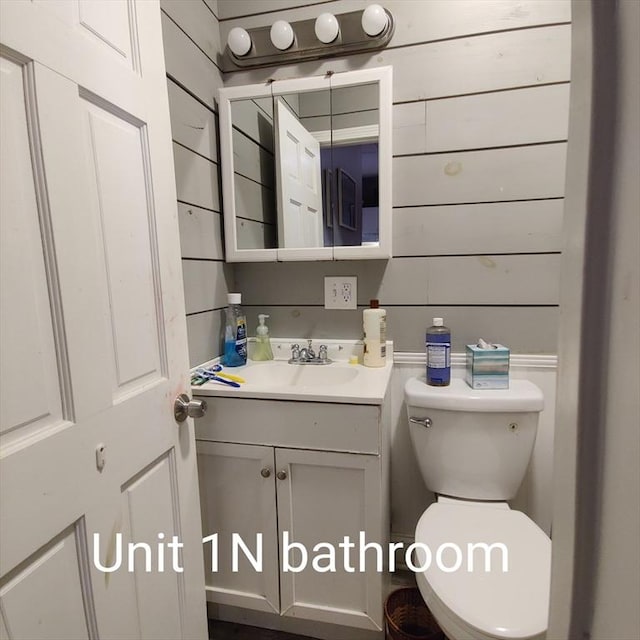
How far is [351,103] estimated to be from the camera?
51.5 inches

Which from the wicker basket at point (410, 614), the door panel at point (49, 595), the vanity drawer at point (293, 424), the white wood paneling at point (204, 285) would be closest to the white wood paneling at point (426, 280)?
the white wood paneling at point (204, 285)

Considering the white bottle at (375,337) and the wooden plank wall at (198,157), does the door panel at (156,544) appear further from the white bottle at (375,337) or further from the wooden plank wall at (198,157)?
the white bottle at (375,337)

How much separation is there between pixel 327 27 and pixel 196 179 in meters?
0.64

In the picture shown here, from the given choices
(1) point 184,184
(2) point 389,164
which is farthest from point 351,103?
(1) point 184,184

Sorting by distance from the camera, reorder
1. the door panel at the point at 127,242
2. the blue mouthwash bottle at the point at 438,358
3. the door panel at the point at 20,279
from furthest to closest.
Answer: the blue mouthwash bottle at the point at 438,358 < the door panel at the point at 127,242 < the door panel at the point at 20,279

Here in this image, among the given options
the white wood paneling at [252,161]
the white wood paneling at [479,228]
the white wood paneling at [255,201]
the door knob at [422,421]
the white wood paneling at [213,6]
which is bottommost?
the door knob at [422,421]

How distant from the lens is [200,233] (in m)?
1.28

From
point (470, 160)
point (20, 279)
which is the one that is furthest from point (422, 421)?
point (20, 279)

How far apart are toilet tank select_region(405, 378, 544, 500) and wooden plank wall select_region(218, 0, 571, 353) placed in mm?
230

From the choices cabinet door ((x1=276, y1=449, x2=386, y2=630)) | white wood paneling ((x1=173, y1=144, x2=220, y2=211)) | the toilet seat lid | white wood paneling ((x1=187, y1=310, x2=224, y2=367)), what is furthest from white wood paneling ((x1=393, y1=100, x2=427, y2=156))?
the toilet seat lid

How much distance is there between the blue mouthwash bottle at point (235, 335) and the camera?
1361 millimetres

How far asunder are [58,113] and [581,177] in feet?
2.20

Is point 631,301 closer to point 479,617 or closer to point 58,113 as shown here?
point 58,113

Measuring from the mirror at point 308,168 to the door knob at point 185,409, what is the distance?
66cm
